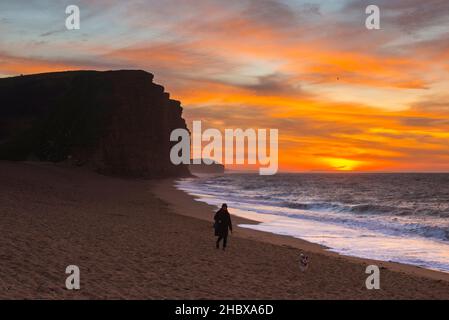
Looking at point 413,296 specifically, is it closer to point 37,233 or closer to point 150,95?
point 37,233

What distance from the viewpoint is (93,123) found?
91.1 meters

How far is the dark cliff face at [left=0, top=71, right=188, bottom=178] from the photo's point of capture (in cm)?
8825

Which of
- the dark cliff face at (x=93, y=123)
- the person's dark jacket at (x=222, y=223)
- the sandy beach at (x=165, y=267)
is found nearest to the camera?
the sandy beach at (x=165, y=267)

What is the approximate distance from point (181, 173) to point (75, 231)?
12867cm

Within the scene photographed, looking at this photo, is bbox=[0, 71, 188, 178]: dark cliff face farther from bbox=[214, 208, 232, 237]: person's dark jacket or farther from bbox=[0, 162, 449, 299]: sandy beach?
bbox=[214, 208, 232, 237]: person's dark jacket

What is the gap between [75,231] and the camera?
1673cm

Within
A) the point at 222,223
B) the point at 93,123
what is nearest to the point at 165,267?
the point at 222,223

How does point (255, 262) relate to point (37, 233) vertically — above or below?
below

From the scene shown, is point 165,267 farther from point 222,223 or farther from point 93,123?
point 93,123

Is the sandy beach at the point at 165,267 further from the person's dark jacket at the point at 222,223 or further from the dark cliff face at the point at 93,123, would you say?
the dark cliff face at the point at 93,123

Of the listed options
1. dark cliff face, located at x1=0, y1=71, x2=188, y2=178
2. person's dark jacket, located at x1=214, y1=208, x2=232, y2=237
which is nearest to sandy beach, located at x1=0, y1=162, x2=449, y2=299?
person's dark jacket, located at x1=214, y1=208, x2=232, y2=237

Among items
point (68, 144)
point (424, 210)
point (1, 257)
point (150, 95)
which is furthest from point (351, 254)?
point (150, 95)

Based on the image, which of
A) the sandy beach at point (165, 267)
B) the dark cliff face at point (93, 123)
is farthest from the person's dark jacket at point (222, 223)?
the dark cliff face at point (93, 123)

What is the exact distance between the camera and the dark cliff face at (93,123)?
290 ft
